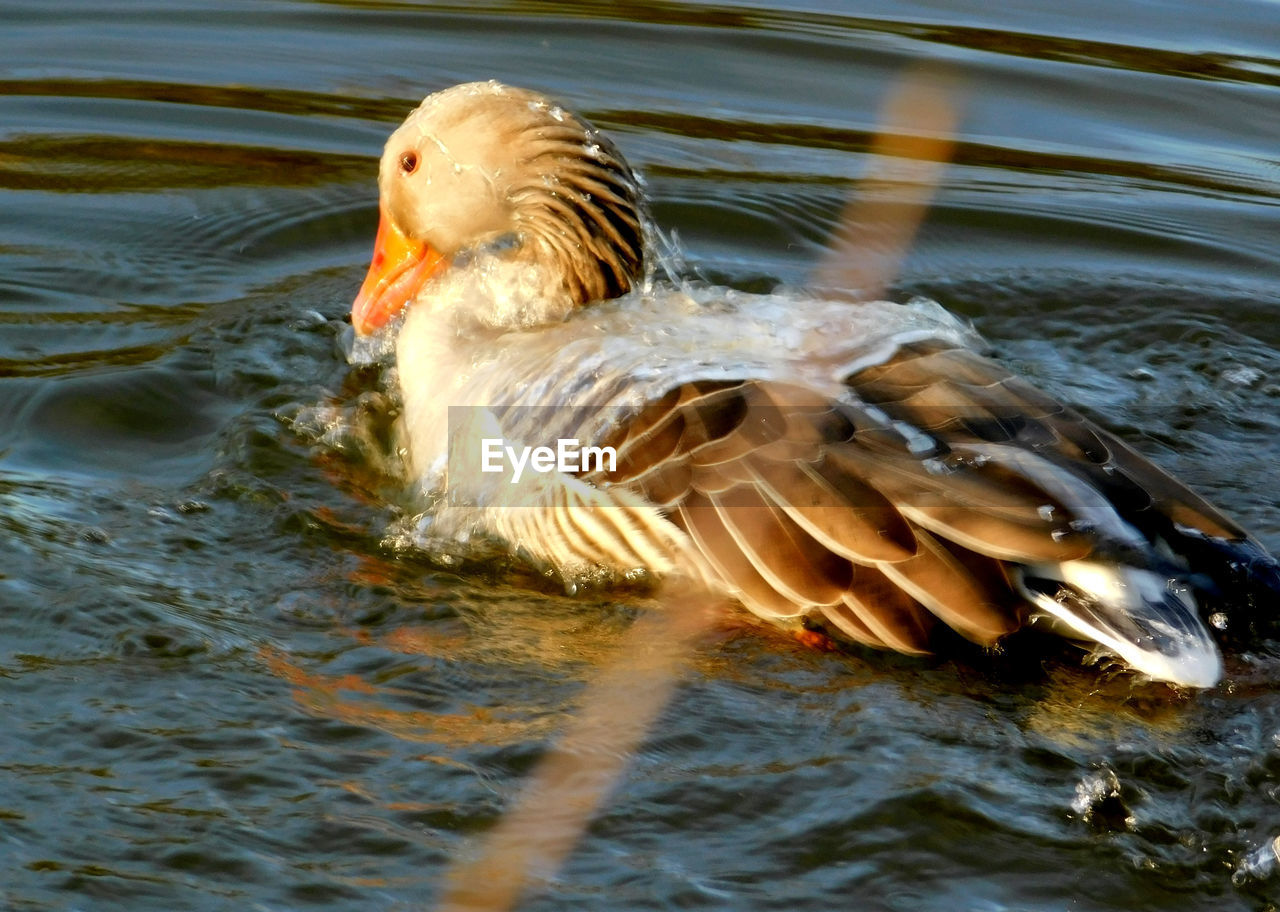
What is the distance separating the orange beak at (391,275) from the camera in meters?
6.09

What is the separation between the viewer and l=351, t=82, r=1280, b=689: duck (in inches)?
166

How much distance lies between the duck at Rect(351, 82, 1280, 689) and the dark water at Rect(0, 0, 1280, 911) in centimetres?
20

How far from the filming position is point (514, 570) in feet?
16.4

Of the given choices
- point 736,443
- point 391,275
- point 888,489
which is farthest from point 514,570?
point 391,275

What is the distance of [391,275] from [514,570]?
1636 mm

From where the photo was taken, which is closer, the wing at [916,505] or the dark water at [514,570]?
the dark water at [514,570]

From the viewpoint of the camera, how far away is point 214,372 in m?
6.10

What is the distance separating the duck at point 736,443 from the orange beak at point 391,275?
1 centimetres

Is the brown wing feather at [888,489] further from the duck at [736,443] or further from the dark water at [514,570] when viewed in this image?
the dark water at [514,570]

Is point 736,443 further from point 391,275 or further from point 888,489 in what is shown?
point 391,275

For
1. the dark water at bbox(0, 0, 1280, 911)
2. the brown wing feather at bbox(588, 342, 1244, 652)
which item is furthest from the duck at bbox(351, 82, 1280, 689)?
the dark water at bbox(0, 0, 1280, 911)

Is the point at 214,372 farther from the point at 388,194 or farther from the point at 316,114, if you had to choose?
the point at 316,114

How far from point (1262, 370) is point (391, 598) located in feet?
11.7

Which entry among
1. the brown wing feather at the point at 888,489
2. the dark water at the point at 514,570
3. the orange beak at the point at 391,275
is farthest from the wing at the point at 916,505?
the orange beak at the point at 391,275
